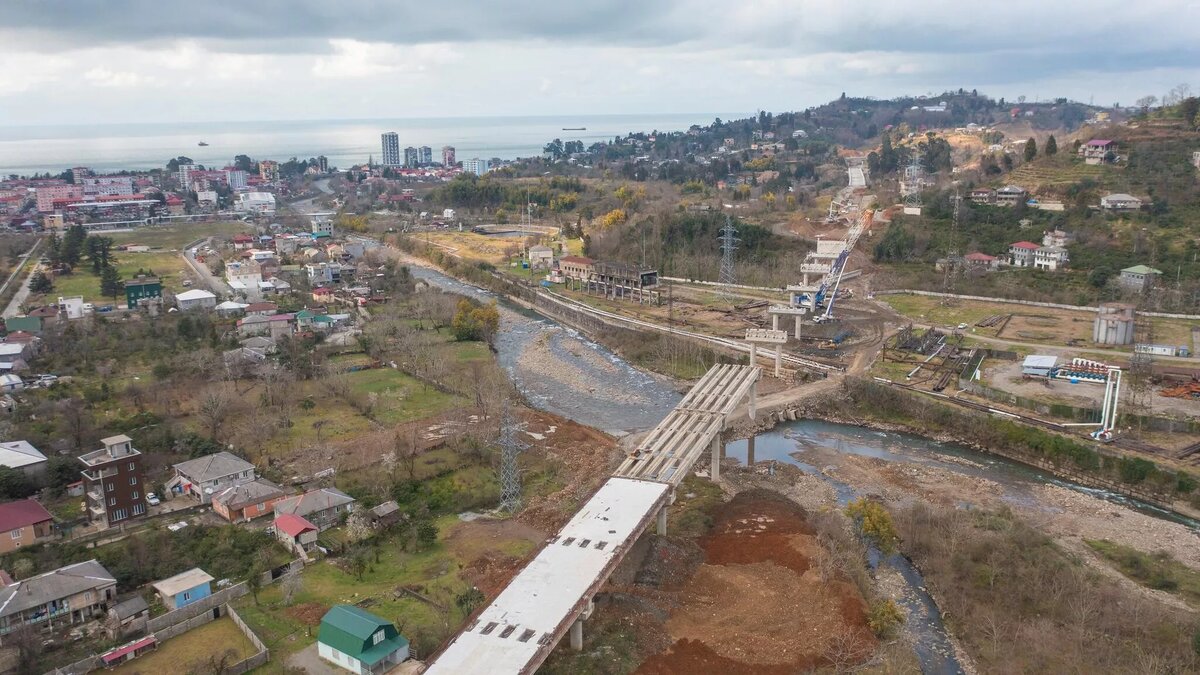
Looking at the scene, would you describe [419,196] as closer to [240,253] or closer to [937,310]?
[240,253]

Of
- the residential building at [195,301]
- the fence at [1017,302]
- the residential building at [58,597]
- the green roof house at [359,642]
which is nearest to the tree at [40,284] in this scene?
the residential building at [195,301]

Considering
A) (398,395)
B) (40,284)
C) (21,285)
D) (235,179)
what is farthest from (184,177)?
(398,395)

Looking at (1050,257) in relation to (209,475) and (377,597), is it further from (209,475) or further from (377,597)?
(209,475)

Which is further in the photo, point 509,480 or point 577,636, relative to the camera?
point 509,480

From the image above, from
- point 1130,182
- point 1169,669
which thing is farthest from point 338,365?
point 1130,182

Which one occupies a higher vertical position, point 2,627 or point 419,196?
point 419,196

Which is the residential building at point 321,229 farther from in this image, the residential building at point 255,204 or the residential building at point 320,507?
the residential building at point 320,507
